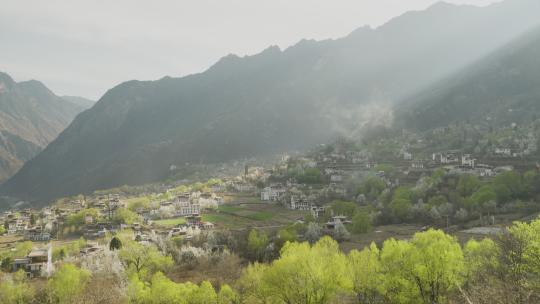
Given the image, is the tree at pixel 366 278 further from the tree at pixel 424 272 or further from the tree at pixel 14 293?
the tree at pixel 14 293

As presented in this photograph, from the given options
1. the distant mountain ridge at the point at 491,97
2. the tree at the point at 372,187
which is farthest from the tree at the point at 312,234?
the distant mountain ridge at the point at 491,97

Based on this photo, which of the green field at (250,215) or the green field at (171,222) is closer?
the green field at (250,215)

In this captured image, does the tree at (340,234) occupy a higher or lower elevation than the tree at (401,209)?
lower

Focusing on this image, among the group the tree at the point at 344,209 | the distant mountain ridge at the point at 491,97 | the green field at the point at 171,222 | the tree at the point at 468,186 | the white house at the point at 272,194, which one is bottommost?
the green field at the point at 171,222

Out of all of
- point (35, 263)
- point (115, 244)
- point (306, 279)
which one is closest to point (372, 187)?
point (115, 244)

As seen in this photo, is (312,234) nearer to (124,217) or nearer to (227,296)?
(227,296)

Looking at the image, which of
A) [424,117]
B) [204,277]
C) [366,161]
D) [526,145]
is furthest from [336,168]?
[204,277]

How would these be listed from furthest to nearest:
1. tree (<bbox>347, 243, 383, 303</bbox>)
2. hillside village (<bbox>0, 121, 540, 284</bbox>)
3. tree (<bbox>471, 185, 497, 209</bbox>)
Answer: tree (<bbox>471, 185, 497, 209</bbox>)
hillside village (<bbox>0, 121, 540, 284</bbox>)
tree (<bbox>347, 243, 383, 303</bbox>)

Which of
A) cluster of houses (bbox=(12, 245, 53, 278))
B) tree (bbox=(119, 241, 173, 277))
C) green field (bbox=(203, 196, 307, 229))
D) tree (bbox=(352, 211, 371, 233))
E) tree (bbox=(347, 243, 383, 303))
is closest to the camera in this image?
tree (bbox=(347, 243, 383, 303))

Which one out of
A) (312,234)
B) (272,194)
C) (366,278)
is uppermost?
(272,194)

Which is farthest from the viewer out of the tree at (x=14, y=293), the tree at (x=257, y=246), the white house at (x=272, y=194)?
the white house at (x=272, y=194)

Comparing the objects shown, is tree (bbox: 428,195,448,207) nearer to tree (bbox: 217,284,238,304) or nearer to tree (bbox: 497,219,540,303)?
tree (bbox: 497,219,540,303)

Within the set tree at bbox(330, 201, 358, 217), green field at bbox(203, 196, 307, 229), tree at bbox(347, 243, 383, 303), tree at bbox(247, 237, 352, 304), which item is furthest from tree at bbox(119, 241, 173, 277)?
tree at bbox(330, 201, 358, 217)
